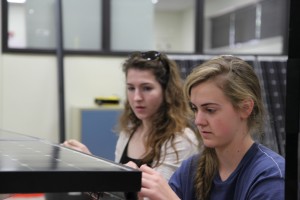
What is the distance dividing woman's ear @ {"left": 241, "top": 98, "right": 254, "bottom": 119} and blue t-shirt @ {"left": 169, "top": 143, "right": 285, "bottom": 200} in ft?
0.27

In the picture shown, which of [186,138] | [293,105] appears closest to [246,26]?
[186,138]

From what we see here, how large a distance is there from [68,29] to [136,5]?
2.12 feet

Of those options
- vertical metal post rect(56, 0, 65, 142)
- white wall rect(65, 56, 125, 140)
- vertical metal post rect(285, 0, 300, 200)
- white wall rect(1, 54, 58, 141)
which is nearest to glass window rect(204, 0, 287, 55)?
white wall rect(65, 56, 125, 140)

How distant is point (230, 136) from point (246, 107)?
3.3 inches

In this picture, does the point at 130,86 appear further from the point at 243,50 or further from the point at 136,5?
the point at 243,50

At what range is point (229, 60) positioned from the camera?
1.19 m

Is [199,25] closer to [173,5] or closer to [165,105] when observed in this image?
[165,105]

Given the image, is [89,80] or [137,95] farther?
[89,80]

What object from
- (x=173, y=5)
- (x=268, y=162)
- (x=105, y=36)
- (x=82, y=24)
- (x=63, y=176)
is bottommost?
(x=268, y=162)

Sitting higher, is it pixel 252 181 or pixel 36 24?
pixel 36 24

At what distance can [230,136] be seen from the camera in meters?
1.10

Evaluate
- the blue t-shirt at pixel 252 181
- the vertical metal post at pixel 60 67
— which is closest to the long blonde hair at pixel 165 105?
the blue t-shirt at pixel 252 181

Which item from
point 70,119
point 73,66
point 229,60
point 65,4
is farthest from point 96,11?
point 229,60

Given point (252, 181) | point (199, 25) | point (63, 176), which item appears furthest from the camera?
point (199, 25)
